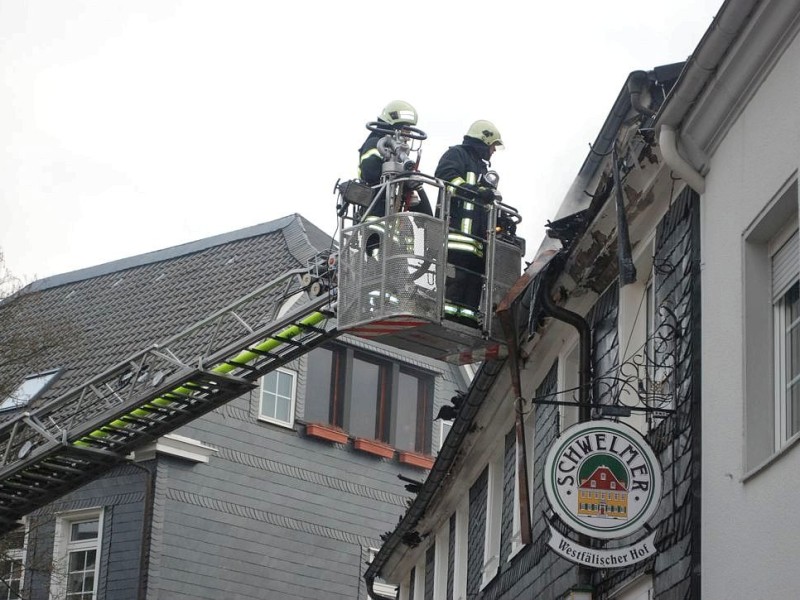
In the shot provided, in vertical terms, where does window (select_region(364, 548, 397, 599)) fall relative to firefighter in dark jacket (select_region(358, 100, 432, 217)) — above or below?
below

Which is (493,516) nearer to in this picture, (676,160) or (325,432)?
(676,160)

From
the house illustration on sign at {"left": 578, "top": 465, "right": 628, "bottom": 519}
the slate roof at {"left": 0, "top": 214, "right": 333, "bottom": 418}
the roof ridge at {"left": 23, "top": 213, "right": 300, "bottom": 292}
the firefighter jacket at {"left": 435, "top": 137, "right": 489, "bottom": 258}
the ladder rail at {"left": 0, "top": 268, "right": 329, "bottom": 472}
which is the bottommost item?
the house illustration on sign at {"left": 578, "top": 465, "right": 628, "bottom": 519}

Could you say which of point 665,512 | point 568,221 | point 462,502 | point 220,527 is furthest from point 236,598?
point 665,512

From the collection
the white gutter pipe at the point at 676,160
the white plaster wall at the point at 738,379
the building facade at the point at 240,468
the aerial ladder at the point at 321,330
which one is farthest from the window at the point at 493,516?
the white plaster wall at the point at 738,379

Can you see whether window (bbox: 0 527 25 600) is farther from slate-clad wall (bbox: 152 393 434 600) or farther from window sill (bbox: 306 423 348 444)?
window sill (bbox: 306 423 348 444)

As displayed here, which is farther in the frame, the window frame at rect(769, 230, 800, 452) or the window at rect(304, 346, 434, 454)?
the window at rect(304, 346, 434, 454)

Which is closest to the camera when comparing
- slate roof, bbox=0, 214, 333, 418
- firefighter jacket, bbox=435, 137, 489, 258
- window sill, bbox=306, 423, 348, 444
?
firefighter jacket, bbox=435, 137, 489, 258

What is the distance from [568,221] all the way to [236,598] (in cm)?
1325

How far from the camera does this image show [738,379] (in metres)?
8.38

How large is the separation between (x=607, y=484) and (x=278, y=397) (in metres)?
16.4

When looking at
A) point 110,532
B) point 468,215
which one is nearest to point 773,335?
point 468,215

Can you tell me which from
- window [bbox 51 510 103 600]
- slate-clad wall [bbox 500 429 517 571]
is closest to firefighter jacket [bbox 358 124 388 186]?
slate-clad wall [bbox 500 429 517 571]

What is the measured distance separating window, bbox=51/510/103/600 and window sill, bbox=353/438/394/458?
4457 millimetres

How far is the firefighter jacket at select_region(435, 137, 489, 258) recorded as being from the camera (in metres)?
13.8
